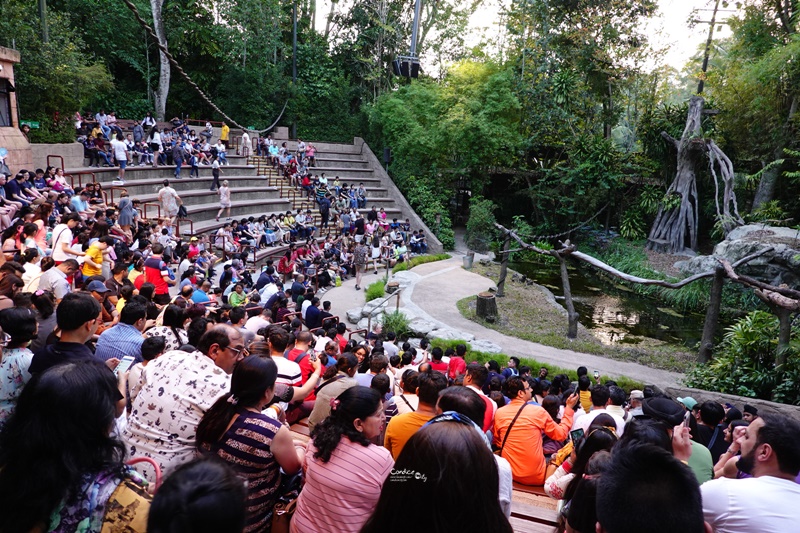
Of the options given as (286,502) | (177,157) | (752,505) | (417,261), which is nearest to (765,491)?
(752,505)

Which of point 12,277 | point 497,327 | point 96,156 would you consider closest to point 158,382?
point 12,277

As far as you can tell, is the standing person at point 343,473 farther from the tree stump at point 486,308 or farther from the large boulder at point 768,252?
the large boulder at point 768,252

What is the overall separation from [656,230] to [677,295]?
5.75 meters

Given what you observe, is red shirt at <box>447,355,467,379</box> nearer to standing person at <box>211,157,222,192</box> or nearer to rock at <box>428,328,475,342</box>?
rock at <box>428,328,475,342</box>

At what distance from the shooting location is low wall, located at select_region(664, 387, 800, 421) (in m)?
6.33

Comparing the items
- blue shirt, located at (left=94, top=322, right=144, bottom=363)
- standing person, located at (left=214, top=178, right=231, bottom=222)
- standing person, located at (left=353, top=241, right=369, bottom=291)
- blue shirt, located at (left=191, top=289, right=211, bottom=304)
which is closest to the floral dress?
blue shirt, located at (left=94, top=322, right=144, bottom=363)

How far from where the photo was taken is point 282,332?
4.61m

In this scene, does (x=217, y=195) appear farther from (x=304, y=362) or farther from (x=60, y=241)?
(x=304, y=362)

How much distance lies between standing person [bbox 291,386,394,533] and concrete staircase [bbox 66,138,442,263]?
38.1 ft

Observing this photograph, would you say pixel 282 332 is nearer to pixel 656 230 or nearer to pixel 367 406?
pixel 367 406

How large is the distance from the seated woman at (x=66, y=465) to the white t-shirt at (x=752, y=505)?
2.09 meters

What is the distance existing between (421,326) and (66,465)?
10112 mm

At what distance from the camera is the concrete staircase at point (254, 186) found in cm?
1423

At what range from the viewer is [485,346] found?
1051 cm
